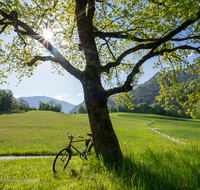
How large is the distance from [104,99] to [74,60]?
304 inches

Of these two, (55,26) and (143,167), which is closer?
(143,167)

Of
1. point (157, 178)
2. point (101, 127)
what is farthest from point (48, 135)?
point (157, 178)

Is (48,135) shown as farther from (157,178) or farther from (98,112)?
(157,178)

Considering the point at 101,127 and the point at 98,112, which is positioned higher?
the point at 98,112

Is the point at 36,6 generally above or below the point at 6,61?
above

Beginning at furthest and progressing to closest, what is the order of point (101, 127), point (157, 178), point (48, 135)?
point (48, 135) < point (101, 127) < point (157, 178)

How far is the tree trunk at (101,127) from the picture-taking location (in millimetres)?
4328

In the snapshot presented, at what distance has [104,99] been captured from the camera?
15.4ft

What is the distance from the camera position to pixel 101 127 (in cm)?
444

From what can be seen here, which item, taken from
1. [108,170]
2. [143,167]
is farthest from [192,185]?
[108,170]

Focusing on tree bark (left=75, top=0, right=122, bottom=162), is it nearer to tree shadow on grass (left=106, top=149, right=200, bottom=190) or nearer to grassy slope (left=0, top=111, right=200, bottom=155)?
tree shadow on grass (left=106, top=149, right=200, bottom=190)

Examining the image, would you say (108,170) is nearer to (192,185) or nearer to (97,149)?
(97,149)

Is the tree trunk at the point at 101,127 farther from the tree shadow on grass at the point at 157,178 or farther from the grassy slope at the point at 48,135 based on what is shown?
the grassy slope at the point at 48,135

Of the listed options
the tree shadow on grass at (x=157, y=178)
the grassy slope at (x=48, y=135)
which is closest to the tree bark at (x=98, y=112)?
the tree shadow on grass at (x=157, y=178)
